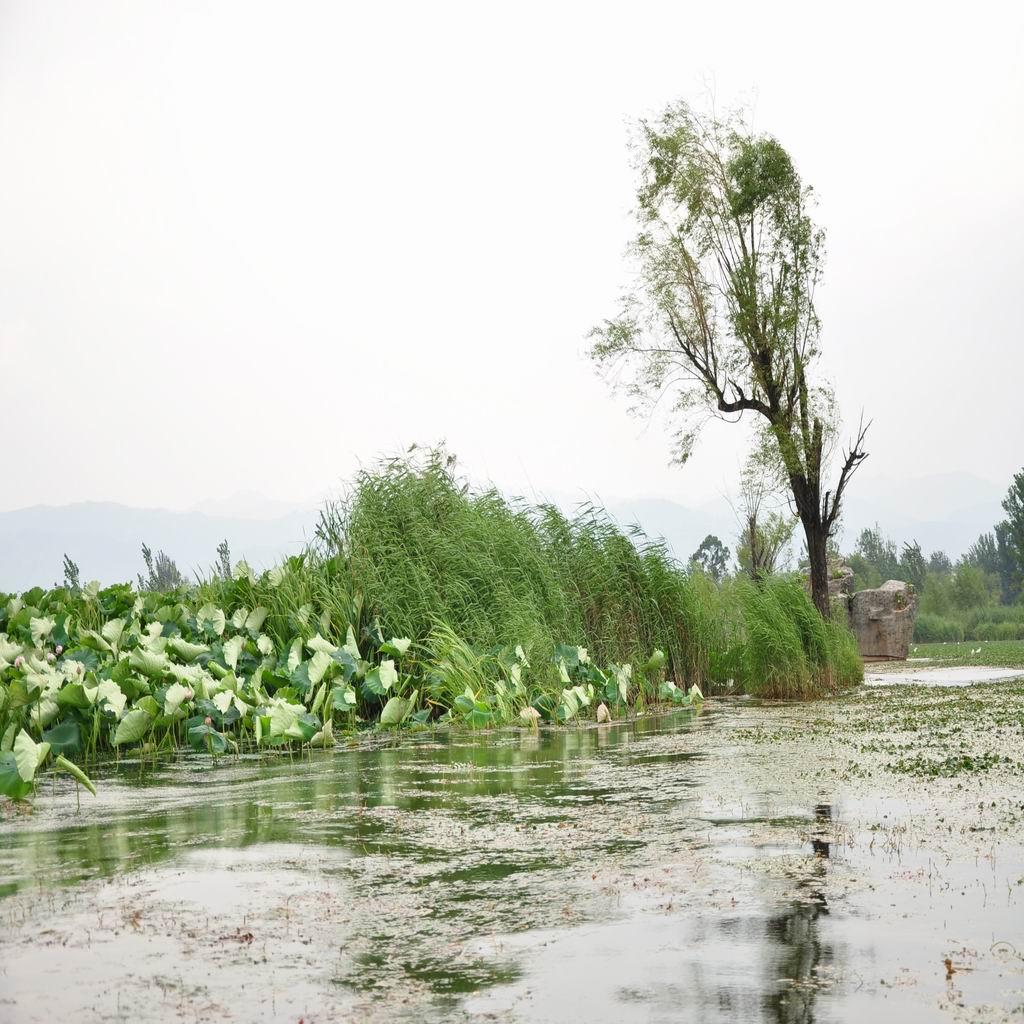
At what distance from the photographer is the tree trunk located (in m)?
19.0

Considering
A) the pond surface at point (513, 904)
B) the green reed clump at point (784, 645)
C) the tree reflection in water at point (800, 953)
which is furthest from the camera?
the green reed clump at point (784, 645)

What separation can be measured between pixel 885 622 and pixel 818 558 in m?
4.55

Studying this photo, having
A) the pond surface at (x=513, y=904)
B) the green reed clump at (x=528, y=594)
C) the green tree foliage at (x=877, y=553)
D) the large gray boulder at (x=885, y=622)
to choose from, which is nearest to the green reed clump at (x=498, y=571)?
the green reed clump at (x=528, y=594)

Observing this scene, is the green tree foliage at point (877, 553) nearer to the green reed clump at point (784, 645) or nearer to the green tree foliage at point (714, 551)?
the green tree foliage at point (714, 551)

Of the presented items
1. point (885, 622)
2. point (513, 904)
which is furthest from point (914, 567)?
point (513, 904)

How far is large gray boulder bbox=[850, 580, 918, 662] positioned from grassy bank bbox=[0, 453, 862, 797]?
10142 mm

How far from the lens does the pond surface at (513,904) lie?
2.58 meters

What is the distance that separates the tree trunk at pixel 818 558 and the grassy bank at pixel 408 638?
200 inches

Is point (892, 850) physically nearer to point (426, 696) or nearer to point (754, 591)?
point (426, 696)

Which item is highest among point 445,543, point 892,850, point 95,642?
point 445,543

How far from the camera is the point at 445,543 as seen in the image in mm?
10758

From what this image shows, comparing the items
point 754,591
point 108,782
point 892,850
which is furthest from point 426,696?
point 892,850

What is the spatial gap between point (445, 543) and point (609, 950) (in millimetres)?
7969

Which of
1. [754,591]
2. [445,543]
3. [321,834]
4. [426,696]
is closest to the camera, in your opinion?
[321,834]
